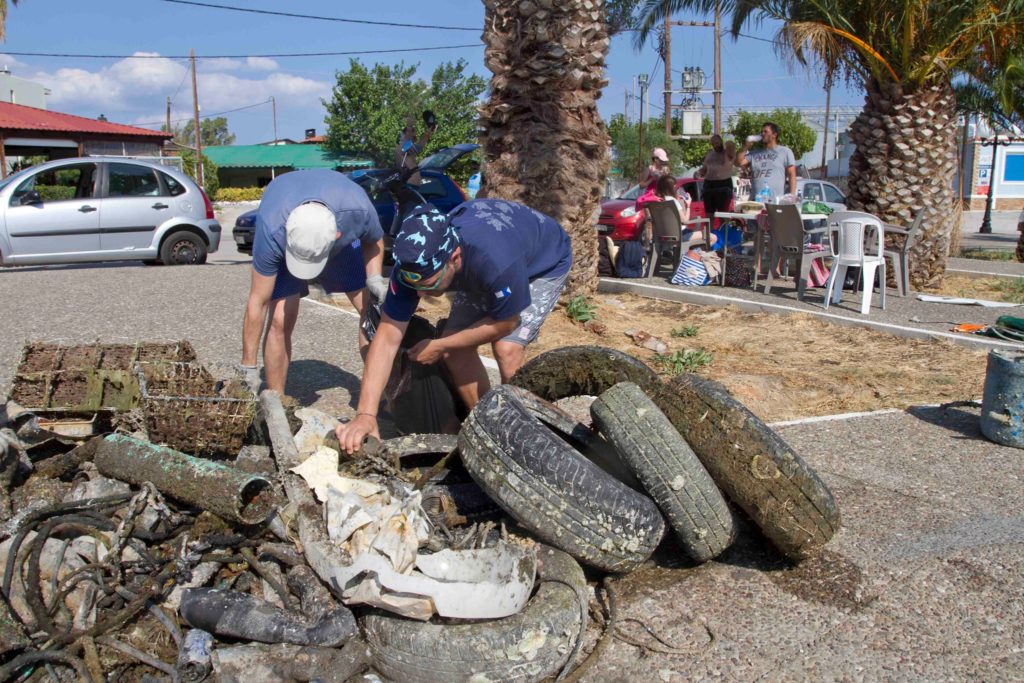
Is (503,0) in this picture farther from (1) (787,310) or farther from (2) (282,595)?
(2) (282,595)

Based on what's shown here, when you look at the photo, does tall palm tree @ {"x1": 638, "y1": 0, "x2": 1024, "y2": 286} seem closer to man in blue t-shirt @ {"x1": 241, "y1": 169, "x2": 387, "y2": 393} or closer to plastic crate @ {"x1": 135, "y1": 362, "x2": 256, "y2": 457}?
man in blue t-shirt @ {"x1": 241, "y1": 169, "x2": 387, "y2": 393}

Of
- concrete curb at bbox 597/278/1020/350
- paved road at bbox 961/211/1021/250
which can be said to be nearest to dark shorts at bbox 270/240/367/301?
concrete curb at bbox 597/278/1020/350

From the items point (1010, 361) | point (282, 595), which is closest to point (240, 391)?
point (282, 595)

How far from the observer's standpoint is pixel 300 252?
4.77m

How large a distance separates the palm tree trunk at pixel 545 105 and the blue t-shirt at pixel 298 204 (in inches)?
183

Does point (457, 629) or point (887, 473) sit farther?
point (887, 473)

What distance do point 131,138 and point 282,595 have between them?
36.7 meters

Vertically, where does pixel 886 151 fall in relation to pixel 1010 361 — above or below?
above

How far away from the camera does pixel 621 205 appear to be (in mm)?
14570

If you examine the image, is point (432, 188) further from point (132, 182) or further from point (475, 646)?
point (475, 646)

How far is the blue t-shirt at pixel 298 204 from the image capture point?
4945 mm

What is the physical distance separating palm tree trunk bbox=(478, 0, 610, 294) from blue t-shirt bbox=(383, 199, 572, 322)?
17.9 ft

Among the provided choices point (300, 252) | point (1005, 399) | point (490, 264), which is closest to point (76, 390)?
point (300, 252)

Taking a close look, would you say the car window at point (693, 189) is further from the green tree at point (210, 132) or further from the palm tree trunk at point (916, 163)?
the green tree at point (210, 132)
